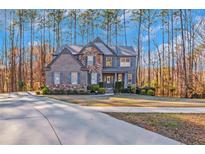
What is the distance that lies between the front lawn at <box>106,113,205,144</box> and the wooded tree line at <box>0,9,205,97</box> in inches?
22.6

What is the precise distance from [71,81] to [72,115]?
722 millimetres

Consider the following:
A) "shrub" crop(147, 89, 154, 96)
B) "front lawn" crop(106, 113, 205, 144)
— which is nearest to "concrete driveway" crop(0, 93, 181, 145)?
"front lawn" crop(106, 113, 205, 144)

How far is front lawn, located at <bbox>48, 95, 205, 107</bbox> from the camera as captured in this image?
462 centimetres

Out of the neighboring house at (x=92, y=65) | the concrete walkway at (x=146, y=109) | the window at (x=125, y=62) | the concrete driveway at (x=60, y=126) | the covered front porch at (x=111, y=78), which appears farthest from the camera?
the window at (x=125, y=62)

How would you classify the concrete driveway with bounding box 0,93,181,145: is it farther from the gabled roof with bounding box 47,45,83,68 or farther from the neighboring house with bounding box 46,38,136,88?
the gabled roof with bounding box 47,45,83,68

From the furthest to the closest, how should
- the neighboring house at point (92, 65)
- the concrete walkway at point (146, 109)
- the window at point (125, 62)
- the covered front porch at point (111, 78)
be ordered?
1. the window at point (125, 62)
2. the covered front porch at point (111, 78)
3. the neighboring house at point (92, 65)
4. the concrete walkway at point (146, 109)

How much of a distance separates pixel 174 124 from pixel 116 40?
1.50m

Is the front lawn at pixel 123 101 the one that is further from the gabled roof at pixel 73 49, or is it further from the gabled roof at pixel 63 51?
the gabled roof at pixel 73 49

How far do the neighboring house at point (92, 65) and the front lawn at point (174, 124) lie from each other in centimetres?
68

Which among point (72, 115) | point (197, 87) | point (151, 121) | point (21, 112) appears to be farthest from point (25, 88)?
point (197, 87)

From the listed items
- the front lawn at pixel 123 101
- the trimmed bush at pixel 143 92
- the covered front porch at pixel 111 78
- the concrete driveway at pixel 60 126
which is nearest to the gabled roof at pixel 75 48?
the covered front porch at pixel 111 78

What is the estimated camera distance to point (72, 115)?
4.24 m

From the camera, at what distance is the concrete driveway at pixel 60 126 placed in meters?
3.82

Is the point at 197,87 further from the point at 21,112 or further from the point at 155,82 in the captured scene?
the point at 21,112
